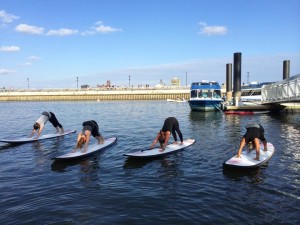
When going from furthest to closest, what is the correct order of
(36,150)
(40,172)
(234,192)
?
1. (36,150)
2. (40,172)
3. (234,192)

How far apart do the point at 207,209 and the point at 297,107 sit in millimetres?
35867

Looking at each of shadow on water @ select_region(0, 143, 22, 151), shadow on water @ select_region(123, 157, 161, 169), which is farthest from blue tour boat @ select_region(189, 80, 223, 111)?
shadow on water @ select_region(123, 157, 161, 169)

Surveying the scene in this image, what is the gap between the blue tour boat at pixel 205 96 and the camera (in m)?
43.6

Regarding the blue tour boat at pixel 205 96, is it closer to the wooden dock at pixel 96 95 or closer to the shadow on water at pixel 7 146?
the shadow on water at pixel 7 146

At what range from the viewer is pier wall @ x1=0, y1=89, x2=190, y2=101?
350ft

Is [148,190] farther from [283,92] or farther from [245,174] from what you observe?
[283,92]

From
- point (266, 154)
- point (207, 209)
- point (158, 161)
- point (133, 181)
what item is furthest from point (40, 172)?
point (266, 154)

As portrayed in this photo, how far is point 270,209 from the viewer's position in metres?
8.00

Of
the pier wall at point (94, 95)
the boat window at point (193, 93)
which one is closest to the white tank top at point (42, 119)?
the boat window at point (193, 93)

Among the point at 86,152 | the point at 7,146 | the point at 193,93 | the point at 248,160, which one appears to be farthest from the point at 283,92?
the point at 7,146

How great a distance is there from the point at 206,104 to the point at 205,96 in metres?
2.03

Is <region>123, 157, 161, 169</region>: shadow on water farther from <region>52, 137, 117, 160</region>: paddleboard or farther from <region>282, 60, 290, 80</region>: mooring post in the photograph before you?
<region>282, 60, 290, 80</region>: mooring post

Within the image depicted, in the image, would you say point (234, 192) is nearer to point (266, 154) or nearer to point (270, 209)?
point (270, 209)

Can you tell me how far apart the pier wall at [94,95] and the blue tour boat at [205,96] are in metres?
58.4
